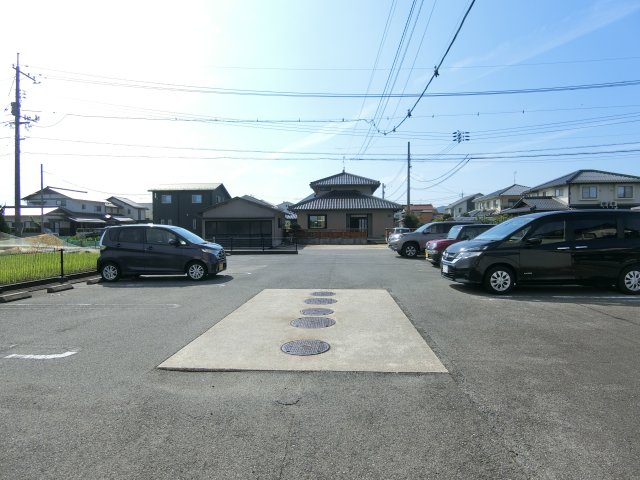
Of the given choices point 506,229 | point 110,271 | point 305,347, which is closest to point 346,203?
point 110,271

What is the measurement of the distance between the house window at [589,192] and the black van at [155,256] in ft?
150

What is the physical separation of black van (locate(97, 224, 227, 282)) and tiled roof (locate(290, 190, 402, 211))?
2648 centimetres

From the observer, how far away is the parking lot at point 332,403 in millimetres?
2707

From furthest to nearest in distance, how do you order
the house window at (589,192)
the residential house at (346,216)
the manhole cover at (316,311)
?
the house window at (589,192), the residential house at (346,216), the manhole cover at (316,311)

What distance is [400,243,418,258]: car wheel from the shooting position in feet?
64.8

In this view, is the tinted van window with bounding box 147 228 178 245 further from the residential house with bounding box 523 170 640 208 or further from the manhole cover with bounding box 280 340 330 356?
the residential house with bounding box 523 170 640 208

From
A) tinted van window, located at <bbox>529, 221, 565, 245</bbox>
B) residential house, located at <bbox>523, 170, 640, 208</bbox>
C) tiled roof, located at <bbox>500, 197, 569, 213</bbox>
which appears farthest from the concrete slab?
residential house, located at <bbox>523, 170, 640, 208</bbox>

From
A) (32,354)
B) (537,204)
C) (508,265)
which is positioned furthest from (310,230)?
(32,354)

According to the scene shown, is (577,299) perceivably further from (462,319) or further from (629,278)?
(462,319)

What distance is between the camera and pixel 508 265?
29.9 ft

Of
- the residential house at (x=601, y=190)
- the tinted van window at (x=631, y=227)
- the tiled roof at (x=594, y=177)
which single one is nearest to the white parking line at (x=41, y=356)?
the tinted van window at (x=631, y=227)

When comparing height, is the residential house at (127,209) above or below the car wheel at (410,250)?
above

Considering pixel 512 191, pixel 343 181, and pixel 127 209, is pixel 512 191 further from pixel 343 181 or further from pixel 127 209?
pixel 127 209

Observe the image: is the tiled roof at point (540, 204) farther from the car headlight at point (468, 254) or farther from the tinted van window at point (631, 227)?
the car headlight at point (468, 254)
